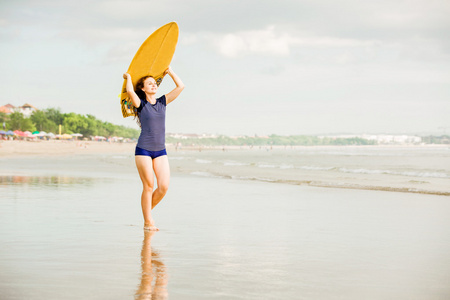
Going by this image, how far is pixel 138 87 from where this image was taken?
681 cm

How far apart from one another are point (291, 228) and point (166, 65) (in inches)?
99.6

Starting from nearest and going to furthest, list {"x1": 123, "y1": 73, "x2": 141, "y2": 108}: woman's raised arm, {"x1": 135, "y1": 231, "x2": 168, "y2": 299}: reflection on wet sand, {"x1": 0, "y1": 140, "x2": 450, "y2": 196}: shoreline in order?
{"x1": 135, "y1": 231, "x2": 168, "y2": 299}: reflection on wet sand, {"x1": 123, "y1": 73, "x2": 141, "y2": 108}: woman's raised arm, {"x1": 0, "y1": 140, "x2": 450, "y2": 196}: shoreline

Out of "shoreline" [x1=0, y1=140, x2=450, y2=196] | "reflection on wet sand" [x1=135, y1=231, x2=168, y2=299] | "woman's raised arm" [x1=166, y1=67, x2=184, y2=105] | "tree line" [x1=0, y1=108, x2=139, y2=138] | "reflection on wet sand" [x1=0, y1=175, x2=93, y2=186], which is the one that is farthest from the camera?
"tree line" [x1=0, y1=108, x2=139, y2=138]

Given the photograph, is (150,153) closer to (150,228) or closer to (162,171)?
(162,171)

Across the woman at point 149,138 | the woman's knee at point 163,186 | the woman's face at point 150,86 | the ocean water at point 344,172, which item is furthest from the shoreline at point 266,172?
the woman's face at point 150,86

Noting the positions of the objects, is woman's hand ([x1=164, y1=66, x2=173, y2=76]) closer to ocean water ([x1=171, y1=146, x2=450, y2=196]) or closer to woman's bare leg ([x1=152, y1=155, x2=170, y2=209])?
woman's bare leg ([x1=152, y1=155, x2=170, y2=209])

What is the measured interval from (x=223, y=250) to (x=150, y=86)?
7.75ft

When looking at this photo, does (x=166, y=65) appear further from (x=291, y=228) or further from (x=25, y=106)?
(x=25, y=106)

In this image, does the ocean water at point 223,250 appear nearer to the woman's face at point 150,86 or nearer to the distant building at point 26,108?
the woman's face at point 150,86

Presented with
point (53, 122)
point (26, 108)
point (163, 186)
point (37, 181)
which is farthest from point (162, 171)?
point (26, 108)

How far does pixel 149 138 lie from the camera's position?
6.58m

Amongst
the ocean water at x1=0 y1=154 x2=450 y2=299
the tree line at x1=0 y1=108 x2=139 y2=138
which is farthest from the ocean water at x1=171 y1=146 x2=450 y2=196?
the tree line at x1=0 y1=108 x2=139 y2=138

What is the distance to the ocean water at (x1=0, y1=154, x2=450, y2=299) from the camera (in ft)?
12.7

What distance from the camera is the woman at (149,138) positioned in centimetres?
660
